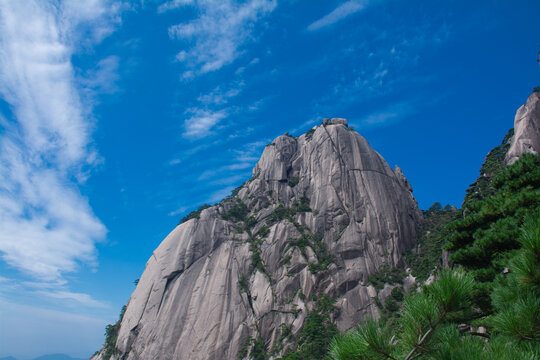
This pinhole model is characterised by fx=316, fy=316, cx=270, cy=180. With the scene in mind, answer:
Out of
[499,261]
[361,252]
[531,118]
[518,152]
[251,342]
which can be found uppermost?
[531,118]

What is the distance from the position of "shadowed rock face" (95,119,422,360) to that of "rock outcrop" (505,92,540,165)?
48.5 ft

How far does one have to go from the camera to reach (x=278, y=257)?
38.3 m

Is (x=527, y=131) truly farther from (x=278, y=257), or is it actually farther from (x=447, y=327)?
(x=447, y=327)

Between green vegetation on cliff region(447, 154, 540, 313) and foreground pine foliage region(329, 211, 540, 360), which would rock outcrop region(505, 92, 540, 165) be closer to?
green vegetation on cliff region(447, 154, 540, 313)

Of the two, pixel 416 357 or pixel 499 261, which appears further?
pixel 499 261

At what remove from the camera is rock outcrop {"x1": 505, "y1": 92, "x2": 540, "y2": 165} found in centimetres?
2842

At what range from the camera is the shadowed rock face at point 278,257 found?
33000 millimetres

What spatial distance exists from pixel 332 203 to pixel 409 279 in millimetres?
12732

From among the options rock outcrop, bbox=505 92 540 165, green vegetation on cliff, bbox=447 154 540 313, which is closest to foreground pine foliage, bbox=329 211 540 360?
green vegetation on cliff, bbox=447 154 540 313

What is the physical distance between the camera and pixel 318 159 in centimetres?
4697

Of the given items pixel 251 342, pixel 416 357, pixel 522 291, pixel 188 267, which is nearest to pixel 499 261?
pixel 522 291

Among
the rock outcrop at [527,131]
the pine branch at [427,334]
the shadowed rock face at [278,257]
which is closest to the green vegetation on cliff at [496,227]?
the pine branch at [427,334]

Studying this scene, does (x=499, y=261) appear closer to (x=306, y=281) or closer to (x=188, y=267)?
(x=306, y=281)

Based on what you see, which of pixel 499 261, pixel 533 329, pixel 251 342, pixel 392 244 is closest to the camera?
pixel 533 329
